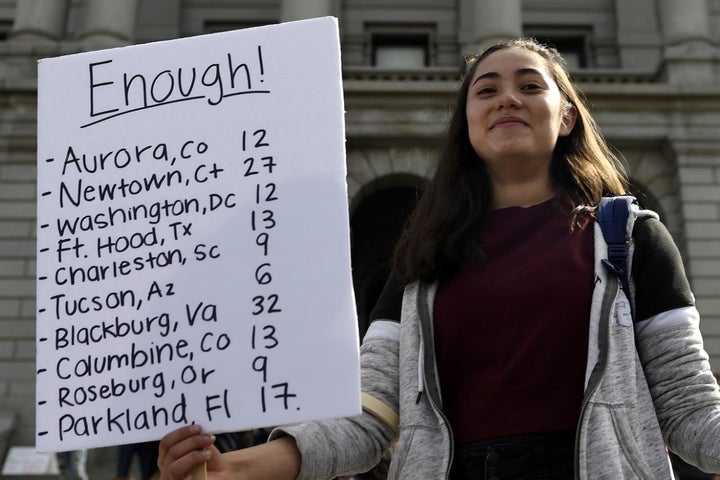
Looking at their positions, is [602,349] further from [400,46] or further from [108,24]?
[400,46]

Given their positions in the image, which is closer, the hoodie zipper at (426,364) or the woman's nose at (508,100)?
the hoodie zipper at (426,364)

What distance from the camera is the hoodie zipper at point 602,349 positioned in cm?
228

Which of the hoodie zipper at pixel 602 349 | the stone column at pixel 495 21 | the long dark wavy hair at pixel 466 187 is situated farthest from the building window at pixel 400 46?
the hoodie zipper at pixel 602 349

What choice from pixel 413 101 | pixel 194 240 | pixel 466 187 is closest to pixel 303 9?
pixel 413 101

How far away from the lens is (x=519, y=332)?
2.48m

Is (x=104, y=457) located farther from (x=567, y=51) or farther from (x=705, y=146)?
(x=567, y=51)

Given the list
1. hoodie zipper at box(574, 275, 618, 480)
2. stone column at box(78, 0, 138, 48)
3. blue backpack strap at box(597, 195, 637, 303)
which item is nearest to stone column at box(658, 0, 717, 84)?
stone column at box(78, 0, 138, 48)

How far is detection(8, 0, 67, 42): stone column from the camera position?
21.1m

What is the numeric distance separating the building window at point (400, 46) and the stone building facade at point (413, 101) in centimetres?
6

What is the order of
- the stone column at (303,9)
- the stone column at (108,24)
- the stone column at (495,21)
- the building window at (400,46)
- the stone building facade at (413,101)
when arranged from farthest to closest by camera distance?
the building window at (400,46) → the stone column at (303,9) → the stone column at (108,24) → the stone column at (495,21) → the stone building facade at (413,101)

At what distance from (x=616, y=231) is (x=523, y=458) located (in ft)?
2.22

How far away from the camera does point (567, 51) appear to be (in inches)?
934

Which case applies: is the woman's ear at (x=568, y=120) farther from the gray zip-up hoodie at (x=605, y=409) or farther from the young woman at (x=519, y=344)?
the gray zip-up hoodie at (x=605, y=409)

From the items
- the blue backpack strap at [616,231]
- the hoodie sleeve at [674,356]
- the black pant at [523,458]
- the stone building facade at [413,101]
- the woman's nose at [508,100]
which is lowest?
the black pant at [523,458]
